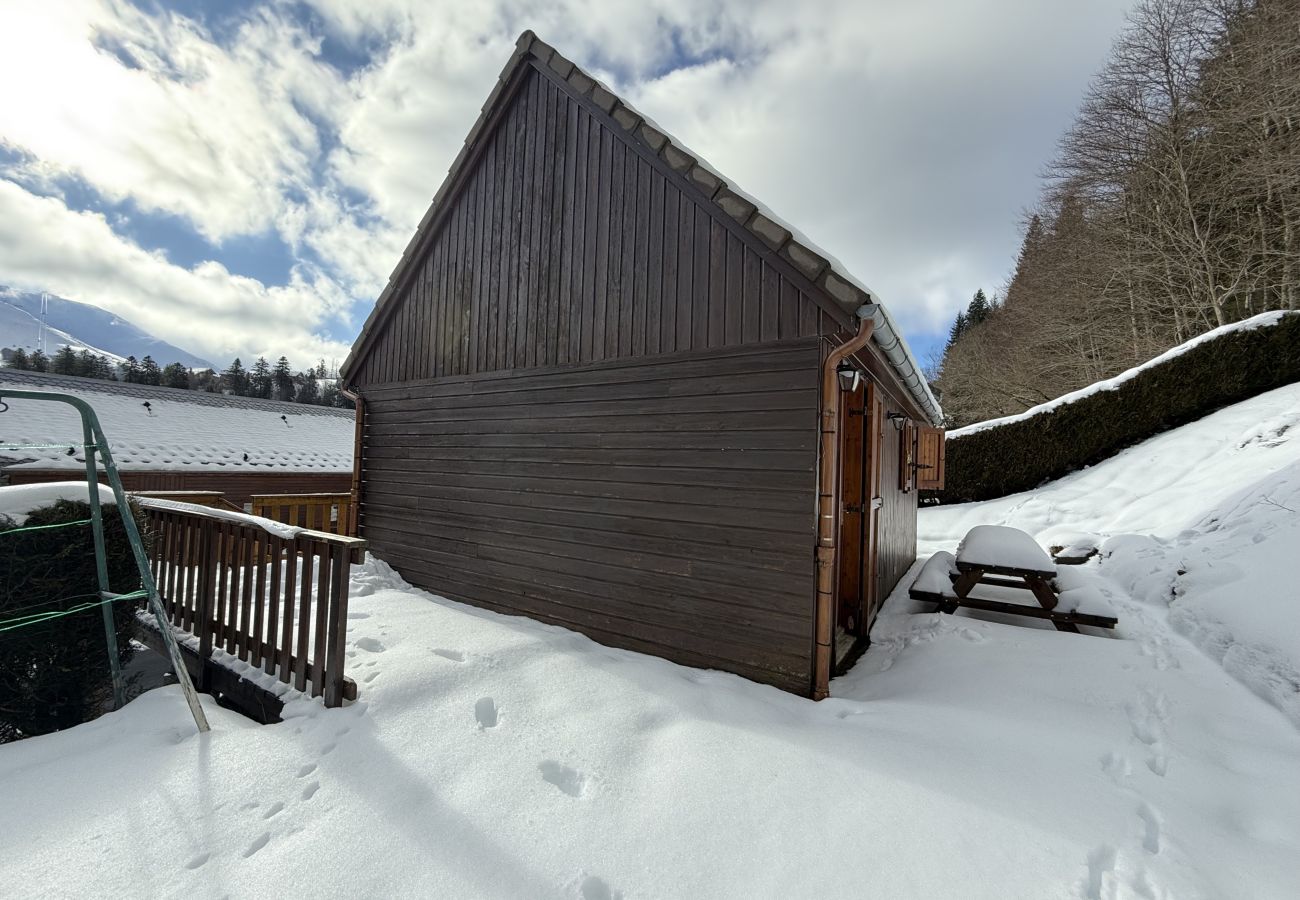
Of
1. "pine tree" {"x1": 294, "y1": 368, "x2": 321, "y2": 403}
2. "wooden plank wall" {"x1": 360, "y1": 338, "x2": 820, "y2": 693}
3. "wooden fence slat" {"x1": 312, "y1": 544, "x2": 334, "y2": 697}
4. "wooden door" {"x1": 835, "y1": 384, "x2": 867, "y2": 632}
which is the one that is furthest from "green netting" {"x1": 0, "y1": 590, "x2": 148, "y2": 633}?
"pine tree" {"x1": 294, "y1": 368, "x2": 321, "y2": 403}

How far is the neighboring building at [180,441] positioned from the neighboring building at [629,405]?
7855mm

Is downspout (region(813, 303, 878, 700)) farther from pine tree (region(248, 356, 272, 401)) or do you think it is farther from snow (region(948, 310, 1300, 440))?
pine tree (region(248, 356, 272, 401))

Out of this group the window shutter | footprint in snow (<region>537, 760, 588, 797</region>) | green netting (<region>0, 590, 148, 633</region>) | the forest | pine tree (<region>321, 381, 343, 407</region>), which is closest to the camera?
footprint in snow (<region>537, 760, 588, 797</region>)

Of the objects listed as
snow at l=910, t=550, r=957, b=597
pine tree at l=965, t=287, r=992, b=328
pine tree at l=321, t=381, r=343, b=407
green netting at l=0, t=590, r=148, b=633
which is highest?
pine tree at l=965, t=287, r=992, b=328

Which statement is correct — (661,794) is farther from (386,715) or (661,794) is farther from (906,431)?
(906,431)

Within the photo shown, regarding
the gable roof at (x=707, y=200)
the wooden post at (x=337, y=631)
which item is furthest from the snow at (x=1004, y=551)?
the wooden post at (x=337, y=631)

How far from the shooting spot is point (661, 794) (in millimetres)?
2334

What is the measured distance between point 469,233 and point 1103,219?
17774 millimetres

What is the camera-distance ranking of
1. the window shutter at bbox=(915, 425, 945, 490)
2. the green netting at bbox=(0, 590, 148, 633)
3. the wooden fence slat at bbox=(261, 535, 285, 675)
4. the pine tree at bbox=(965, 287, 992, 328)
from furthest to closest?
1. the pine tree at bbox=(965, 287, 992, 328)
2. the window shutter at bbox=(915, 425, 945, 490)
3. the wooden fence slat at bbox=(261, 535, 285, 675)
4. the green netting at bbox=(0, 590, 148, 633)

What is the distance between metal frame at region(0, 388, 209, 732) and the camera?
2.75 metres

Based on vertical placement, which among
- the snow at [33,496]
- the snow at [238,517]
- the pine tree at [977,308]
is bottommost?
the snow at [238,517]

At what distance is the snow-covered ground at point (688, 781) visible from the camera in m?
1.91

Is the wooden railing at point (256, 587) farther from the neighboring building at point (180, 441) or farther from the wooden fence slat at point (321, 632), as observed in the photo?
the neighboring building at point (180, 441)

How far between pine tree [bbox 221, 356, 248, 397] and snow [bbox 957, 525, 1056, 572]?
113 ft
